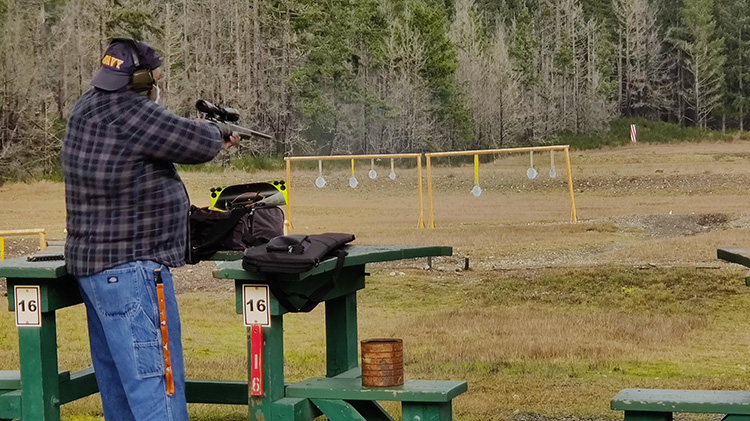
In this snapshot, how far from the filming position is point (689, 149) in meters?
8.13

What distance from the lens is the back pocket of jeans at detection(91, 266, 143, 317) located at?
10.3ft

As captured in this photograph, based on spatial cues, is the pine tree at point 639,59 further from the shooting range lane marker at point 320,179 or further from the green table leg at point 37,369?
the green table leg at point 37,369

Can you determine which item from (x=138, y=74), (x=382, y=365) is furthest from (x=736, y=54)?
(x=138, y=74)

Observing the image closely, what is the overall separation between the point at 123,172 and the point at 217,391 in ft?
3.79

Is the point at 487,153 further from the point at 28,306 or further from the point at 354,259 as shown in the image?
the point at 28,306

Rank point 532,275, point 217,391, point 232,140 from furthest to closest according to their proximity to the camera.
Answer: point 532,275
point 217,391
point 232,140

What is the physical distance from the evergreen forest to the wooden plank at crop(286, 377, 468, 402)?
203 inches

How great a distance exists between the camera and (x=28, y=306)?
3.52 meters

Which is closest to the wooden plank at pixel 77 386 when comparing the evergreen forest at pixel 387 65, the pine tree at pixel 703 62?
the evergreen forest at pixel 387 65

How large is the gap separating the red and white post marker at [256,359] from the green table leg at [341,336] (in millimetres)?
574

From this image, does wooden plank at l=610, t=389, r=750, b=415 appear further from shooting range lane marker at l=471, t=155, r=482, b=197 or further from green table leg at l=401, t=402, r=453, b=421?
shooting range lane marker at l=471, t=155, r=482, b=197

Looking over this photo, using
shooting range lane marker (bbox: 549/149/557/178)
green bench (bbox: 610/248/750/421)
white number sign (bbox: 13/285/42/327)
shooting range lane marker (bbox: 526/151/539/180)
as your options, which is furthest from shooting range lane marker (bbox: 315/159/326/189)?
green bench (bbox: 610/248/750/421)

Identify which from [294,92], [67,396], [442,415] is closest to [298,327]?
[294,92]

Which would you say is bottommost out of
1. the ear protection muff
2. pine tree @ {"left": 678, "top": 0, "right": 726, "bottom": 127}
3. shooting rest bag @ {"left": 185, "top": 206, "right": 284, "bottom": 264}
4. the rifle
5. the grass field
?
the grass field
